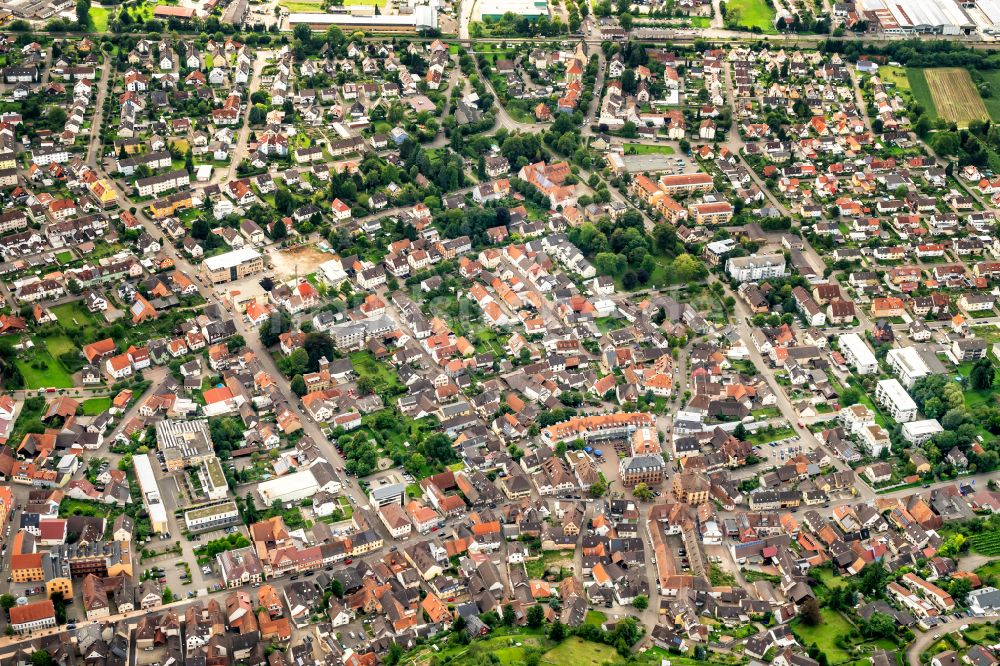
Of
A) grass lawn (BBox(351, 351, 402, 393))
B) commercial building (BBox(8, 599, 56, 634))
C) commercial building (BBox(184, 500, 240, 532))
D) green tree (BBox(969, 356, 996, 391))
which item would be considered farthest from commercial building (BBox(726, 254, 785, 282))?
commercial building (BBox(8, 599, 56, 634))

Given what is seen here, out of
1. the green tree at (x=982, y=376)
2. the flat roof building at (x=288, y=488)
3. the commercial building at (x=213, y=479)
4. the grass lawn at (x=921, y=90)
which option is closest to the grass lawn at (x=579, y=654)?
the flat roof building at (x=288, y=488)

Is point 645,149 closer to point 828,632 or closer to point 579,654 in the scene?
point 828,632

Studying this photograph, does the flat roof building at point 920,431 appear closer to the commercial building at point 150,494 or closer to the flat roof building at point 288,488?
the flat roof building at point 288,488

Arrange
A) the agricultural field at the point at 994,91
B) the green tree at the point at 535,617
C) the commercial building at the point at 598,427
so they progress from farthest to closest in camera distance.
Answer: the agricultural field at the point at 994,91, the commercial building at the point at 598,427, the green tree at the point at 535,617

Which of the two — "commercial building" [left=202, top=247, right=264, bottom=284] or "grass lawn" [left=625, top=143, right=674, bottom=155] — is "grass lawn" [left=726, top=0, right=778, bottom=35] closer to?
"grass lawn" [left=625, top=143, right=674, bottom=155]

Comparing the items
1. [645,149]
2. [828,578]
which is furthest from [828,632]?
[645,149]

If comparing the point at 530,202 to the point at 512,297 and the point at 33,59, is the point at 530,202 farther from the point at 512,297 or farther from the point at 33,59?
the point at 33,59

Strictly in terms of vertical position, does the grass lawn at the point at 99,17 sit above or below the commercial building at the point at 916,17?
below
